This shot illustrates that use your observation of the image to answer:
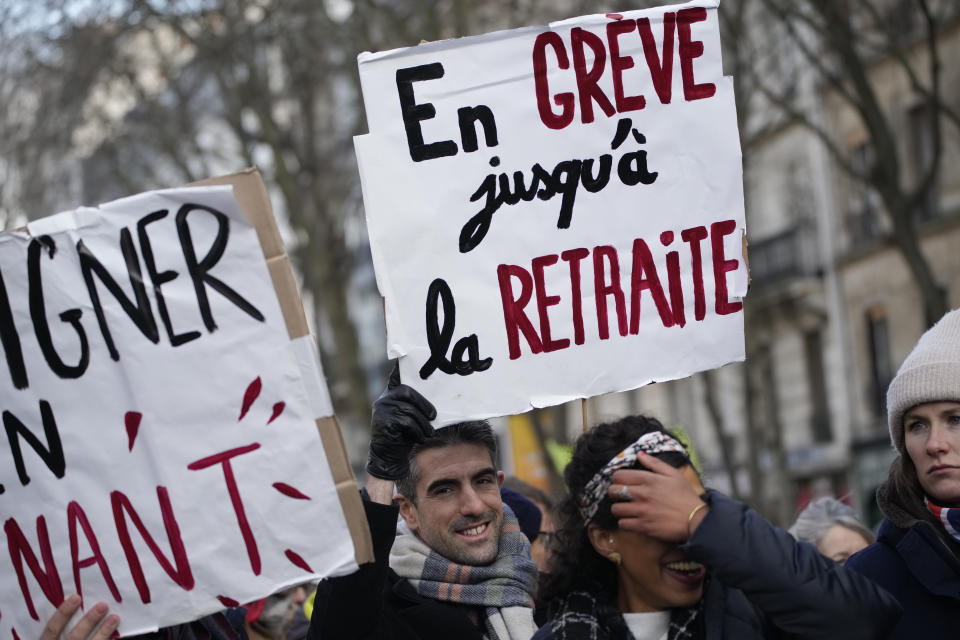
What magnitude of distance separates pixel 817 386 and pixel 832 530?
24.1m

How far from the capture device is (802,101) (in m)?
27.4

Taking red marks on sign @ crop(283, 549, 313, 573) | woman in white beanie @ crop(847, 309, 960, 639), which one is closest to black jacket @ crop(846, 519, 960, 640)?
woman in white beanie @ crop(847, 309, 960, 639)

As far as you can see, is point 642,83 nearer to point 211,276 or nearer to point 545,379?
point 545,379

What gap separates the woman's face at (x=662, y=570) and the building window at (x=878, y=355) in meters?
23.4

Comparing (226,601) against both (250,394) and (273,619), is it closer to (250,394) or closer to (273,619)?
(250,394)

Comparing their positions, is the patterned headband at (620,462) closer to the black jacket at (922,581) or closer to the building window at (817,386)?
the black jacket at (922,581)

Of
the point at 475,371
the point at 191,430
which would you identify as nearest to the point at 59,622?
the point at 191,430

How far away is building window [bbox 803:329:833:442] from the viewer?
28.0m

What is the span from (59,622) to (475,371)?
111 cm

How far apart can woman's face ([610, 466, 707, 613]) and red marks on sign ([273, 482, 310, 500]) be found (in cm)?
70

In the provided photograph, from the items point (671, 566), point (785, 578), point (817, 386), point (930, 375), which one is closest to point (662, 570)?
point (671, 566)

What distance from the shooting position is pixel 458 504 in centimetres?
407

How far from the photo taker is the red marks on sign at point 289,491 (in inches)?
126

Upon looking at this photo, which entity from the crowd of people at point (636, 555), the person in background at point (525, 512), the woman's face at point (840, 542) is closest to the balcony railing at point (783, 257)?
the woman's face at point (840, 542)
